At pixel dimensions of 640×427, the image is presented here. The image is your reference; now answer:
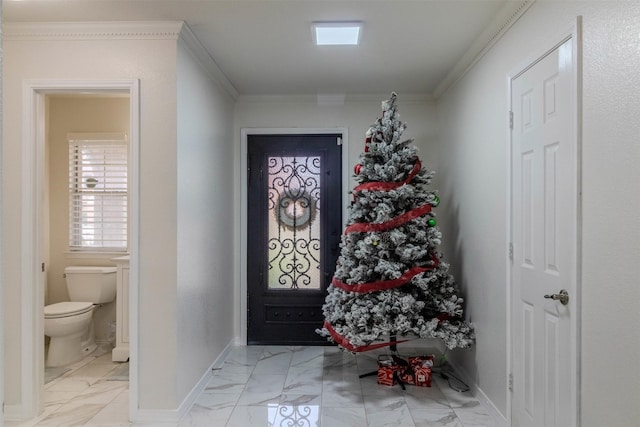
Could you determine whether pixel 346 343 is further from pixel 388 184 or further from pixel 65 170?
pixel 65 170

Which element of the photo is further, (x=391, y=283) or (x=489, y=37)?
(x=391, y=283)

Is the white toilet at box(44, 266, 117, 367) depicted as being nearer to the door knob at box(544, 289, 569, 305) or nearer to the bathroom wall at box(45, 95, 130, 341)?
the bathroom wall at box(45, 95, 130, 341)

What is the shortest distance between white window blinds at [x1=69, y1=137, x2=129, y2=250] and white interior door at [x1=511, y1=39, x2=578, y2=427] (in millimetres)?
3444

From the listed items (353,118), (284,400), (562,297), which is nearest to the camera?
(562,297)

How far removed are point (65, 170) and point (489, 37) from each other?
389 centimetres

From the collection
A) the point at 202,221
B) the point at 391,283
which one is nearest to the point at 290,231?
the point at 202,221

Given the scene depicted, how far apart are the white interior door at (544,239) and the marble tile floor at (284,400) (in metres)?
0.62

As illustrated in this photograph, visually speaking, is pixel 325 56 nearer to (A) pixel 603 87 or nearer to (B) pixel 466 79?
(B) pixel 466 79

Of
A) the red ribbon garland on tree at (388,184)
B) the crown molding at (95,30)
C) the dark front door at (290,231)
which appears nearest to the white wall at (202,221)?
the crown molding at (95,30)

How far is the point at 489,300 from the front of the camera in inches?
104

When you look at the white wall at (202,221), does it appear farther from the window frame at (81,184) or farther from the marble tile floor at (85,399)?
the window frame at (81,184)

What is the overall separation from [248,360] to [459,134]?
273 cm

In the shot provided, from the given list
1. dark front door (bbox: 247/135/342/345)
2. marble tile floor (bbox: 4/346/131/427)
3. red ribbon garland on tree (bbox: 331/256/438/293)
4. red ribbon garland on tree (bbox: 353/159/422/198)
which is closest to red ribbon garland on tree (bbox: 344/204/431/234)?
red ribbon garland on tree (bbox: 353/159/422/198)

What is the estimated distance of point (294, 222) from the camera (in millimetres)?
4051
